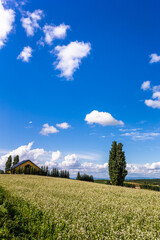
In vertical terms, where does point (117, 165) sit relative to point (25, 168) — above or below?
above

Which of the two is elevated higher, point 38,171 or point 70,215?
point 70,215

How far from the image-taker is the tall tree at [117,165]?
55000 mm

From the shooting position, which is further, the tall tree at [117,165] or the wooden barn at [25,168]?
the wooden barn at [25,168]

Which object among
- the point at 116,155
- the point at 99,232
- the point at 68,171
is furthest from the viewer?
the point at 68,171

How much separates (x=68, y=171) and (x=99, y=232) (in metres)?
87.3

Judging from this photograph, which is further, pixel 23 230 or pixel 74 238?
pixel 23 230

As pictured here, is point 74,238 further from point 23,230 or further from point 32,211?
point 32,211

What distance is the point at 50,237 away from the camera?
8.00 meters

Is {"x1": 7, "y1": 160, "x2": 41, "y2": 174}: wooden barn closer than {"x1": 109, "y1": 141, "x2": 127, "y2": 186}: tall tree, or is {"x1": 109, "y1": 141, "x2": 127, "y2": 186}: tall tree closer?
{"x1": 109, "y1": 141, "x2": 127, "y2": 186}: tall tree

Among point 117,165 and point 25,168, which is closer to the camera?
point 117,165

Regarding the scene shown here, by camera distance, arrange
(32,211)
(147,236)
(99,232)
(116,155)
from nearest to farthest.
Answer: (147,236) < (99,232) < (32,211) < (116,155)

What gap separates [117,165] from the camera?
56.0 metres

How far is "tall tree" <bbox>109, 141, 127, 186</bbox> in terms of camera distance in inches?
2165

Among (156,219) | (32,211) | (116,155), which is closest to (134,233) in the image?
(156,219)
